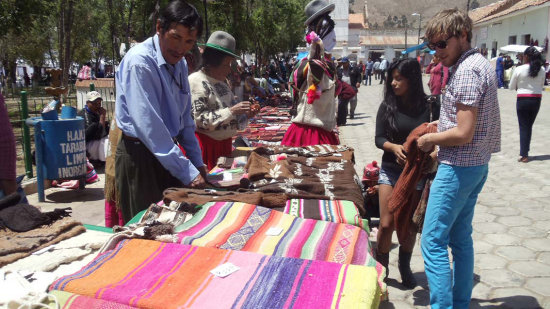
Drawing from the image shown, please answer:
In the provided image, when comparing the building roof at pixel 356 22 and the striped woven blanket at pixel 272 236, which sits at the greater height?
the building roof at pixel 356 22

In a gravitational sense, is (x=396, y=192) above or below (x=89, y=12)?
below

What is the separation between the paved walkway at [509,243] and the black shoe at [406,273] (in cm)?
5

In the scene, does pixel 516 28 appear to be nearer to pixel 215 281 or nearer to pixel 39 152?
pixel 39 152

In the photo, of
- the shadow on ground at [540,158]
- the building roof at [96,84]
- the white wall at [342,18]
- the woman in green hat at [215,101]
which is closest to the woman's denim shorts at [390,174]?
the woman in green hat at [215,101]

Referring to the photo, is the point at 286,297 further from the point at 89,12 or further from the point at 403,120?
the point at 89,12

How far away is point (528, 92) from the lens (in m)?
7.78

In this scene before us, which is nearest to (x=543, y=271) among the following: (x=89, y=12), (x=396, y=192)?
(x=396, y=192)

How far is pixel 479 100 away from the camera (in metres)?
Answer: 2.47

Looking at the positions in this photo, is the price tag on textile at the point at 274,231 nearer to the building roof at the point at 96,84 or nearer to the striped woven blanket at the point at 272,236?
the striped woven blanket at the point at 272,236

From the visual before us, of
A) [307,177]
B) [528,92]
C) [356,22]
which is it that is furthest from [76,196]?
[356,22]

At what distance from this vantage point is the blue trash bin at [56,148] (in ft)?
19.8

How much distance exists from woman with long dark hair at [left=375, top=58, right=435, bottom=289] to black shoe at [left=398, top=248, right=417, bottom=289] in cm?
5

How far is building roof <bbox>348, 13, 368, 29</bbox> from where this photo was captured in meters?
85.4

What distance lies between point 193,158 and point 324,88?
5.98ft
